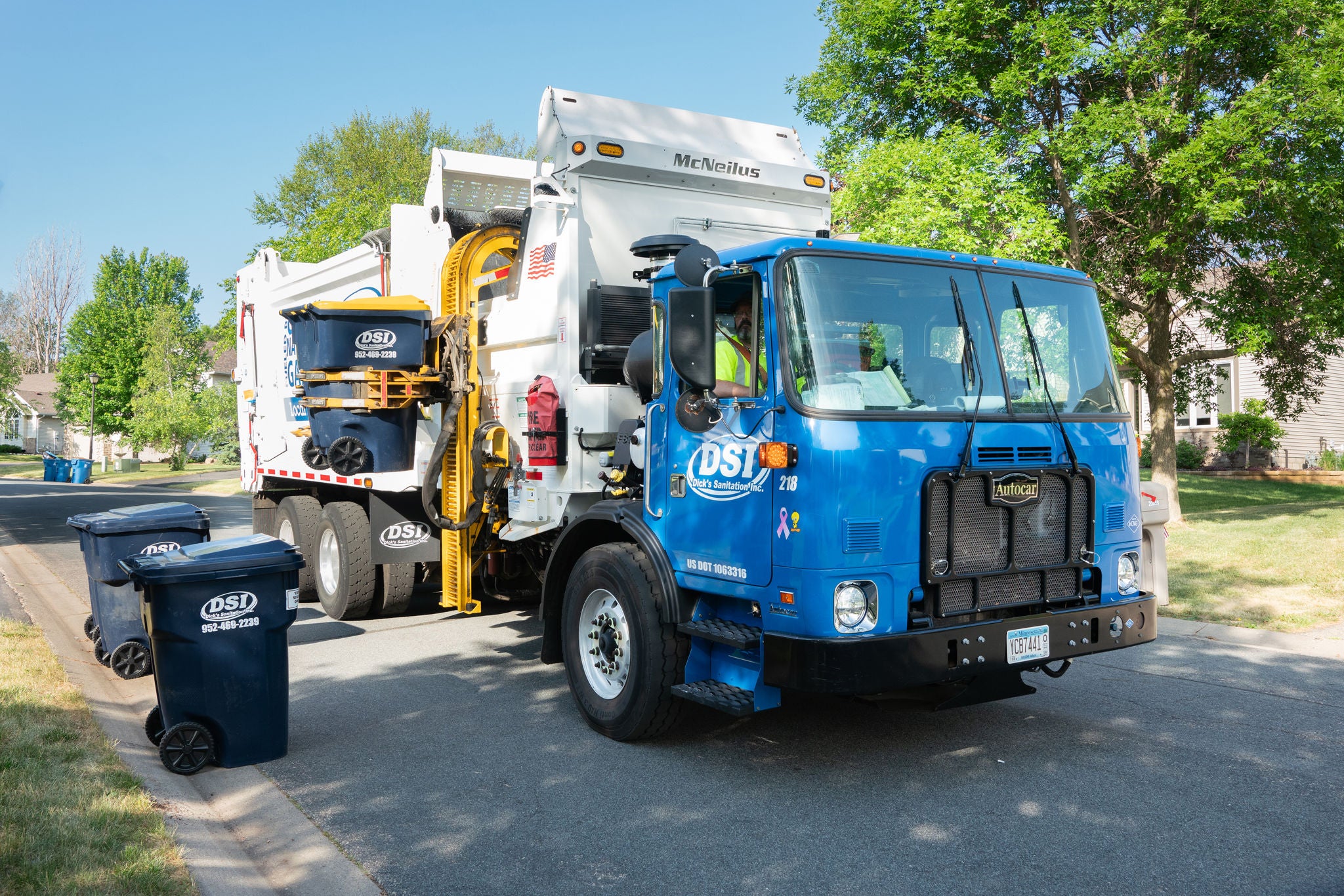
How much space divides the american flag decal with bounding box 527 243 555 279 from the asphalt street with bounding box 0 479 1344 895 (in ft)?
8.44

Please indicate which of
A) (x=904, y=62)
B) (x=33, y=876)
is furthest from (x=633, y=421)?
(x=904, y=62)

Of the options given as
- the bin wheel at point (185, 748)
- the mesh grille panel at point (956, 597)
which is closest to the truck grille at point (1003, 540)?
the mesh grille panel at point (956, 597)

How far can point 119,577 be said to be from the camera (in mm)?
6602

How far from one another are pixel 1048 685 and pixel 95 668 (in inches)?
245

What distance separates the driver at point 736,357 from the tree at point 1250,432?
2442 centimetres

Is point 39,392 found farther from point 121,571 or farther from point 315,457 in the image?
point 121,571

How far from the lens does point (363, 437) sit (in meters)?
7.70

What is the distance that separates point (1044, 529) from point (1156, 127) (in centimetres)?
1005

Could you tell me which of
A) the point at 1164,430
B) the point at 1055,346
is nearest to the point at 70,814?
the point at 1055,346

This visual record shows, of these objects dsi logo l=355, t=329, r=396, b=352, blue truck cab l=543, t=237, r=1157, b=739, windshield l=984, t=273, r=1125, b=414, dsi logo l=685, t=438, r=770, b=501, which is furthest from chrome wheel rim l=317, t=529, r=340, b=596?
windshield l=984, t=273, r=1125, b=414

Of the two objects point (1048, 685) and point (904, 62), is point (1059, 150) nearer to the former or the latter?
point (904, 62)

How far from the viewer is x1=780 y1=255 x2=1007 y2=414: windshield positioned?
14.7 ft

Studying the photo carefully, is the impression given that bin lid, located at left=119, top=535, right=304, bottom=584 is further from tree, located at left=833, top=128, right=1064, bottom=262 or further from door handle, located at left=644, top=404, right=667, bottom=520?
tree, located at left=833, top=128, right=1064, bottom=262

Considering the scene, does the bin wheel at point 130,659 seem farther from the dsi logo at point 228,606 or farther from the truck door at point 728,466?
the truck door at point 728,466
